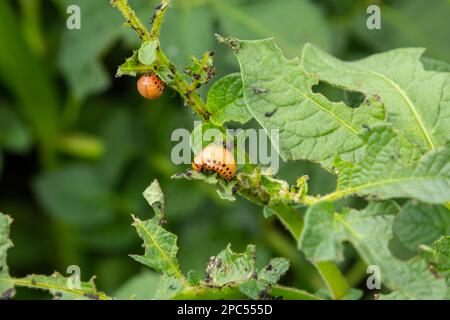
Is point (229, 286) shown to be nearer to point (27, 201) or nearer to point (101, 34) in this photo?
point (101, 34)

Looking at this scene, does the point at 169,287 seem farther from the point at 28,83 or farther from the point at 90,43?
the point at 28,83

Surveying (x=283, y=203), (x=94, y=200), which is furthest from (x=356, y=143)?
(x=94, y=200)

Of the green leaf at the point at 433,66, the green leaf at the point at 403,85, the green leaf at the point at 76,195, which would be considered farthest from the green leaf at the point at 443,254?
the green leaf at the point at 76,195

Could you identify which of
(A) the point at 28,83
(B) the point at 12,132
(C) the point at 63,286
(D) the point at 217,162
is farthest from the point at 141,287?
(A) the point at 28,83

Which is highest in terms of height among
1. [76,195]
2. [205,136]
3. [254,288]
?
[76,195]

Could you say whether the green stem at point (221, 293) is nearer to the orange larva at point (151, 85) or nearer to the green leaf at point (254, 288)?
the green leaf at point (254, 288)
